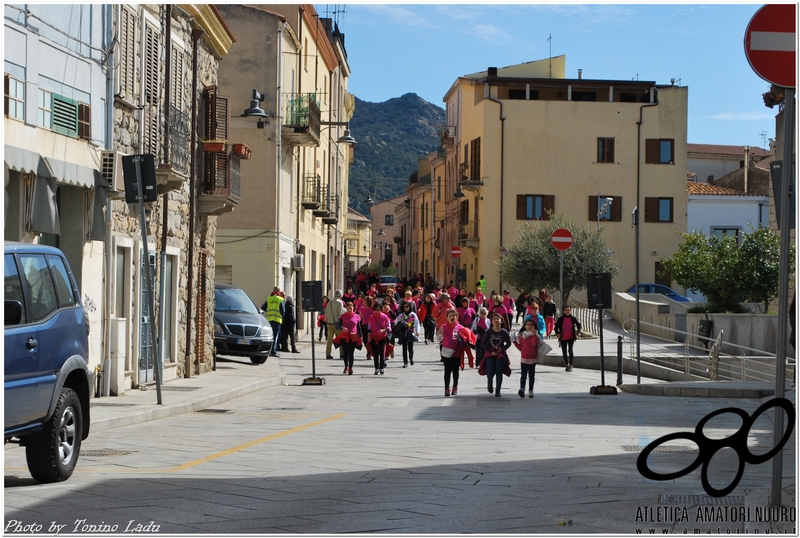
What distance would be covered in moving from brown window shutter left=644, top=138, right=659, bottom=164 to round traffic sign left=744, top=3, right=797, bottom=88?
52.4m

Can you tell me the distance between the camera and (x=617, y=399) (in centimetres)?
1914

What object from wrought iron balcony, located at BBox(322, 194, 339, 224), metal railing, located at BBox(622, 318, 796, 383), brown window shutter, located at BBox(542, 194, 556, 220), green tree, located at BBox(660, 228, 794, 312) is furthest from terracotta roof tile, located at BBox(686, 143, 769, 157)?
metal railing, located at BBox(622, 318, 796, 383)

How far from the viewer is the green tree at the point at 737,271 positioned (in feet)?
110

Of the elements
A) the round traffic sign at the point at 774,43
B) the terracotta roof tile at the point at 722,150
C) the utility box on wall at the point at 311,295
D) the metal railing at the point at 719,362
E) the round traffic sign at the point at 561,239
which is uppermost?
the terracotta roof tile at the point at 722,150

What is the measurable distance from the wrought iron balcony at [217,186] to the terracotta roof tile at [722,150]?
5546cm

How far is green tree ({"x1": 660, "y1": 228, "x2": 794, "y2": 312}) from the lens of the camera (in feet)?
110

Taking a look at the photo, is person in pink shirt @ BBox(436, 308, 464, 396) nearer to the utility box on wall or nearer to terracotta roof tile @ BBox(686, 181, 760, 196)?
the utility box on wall

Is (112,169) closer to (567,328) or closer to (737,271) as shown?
(567,328)

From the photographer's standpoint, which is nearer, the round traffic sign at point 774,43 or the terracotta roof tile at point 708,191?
the round traffic sign at point 774,43

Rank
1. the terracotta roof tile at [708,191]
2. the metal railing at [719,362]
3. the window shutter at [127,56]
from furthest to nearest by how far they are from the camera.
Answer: the terracotta roof tile at [708,191] → the metal railing at [719,362] → the window shutter at [127,56]

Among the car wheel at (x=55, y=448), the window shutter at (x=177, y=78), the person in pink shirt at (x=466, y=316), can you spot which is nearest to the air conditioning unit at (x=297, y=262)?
the person in pink shirt at (x=466, y=316)

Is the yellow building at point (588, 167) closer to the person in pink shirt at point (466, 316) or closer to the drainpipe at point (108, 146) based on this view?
the person in pink shirt at point (466, 316)

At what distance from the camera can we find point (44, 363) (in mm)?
8727

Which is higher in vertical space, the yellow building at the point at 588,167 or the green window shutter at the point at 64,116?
the yellow building at the point at 588,167
